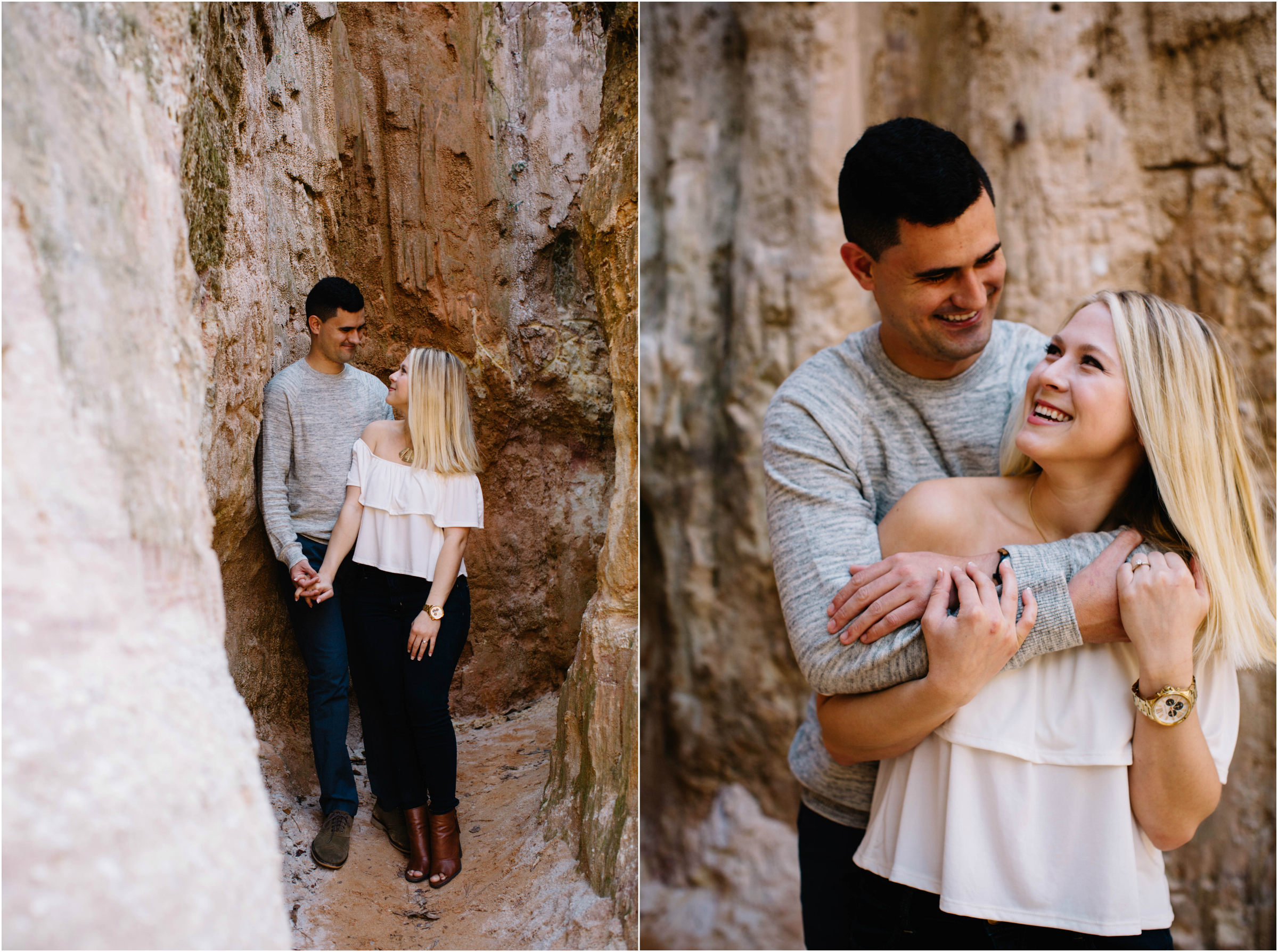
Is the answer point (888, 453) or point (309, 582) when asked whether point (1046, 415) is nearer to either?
point (888, 453)

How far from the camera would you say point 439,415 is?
2064mm

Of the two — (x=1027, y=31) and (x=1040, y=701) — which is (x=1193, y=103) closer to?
(x=1027, y=31)

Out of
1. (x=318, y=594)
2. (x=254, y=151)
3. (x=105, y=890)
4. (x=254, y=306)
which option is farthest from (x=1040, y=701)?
(x=254, y=151)

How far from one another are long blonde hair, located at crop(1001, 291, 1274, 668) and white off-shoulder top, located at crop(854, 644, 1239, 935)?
10cm

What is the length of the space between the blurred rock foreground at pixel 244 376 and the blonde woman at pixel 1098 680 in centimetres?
91

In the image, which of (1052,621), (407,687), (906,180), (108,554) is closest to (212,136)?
(108,554)

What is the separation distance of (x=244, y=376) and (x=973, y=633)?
1.67 meters

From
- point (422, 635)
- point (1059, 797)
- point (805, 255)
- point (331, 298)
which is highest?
point (805, 255)

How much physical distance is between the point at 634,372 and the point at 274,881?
1439 millimetres

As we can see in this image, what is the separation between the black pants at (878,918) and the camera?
1445 millimetres

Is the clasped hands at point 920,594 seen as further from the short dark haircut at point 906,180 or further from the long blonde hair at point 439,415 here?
the long blonde hair at point 439,415

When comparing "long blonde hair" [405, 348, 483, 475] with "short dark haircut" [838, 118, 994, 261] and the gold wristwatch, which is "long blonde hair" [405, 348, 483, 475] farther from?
the gold wristwatch

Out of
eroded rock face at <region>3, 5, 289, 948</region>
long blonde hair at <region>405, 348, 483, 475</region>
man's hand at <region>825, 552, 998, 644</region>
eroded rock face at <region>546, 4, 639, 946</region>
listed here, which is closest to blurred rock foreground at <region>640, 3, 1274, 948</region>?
eroded rock face at <region>546, 4, 639, 946</region>

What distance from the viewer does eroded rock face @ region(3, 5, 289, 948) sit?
0.92 m
